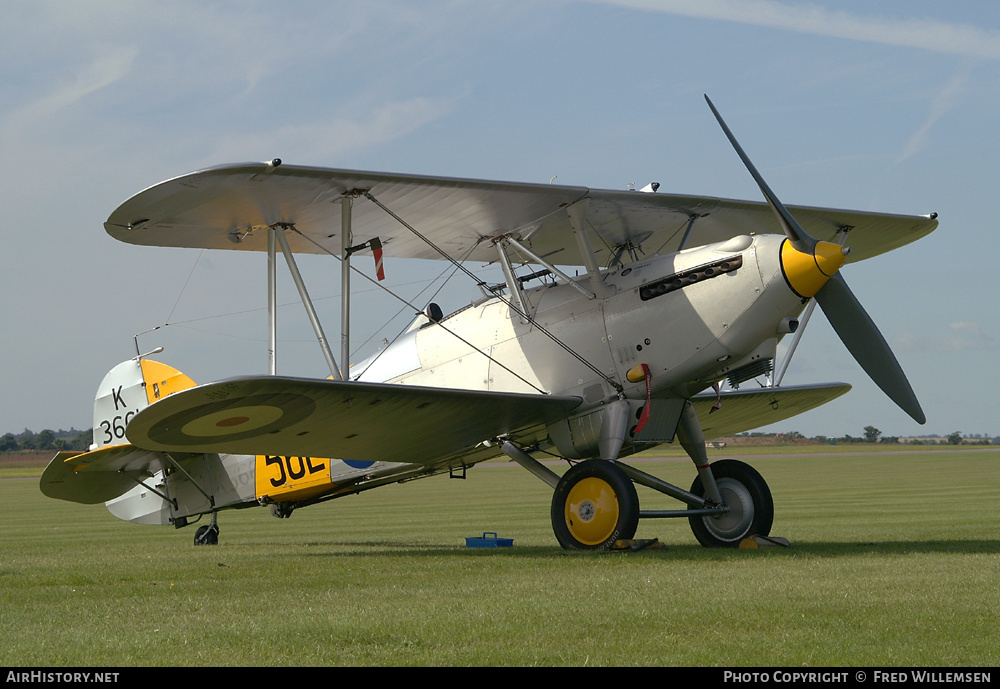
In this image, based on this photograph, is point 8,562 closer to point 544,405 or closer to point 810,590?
point 544,405

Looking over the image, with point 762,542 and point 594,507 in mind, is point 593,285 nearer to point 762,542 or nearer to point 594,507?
point 594,507

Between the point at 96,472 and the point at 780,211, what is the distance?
34.8 ft

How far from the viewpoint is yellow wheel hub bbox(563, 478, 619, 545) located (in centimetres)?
Answer: 1036

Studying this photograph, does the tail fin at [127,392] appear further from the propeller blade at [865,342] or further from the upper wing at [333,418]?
the propeller blade at [865,342]

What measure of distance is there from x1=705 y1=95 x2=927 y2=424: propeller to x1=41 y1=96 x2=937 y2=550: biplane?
0.08 feet

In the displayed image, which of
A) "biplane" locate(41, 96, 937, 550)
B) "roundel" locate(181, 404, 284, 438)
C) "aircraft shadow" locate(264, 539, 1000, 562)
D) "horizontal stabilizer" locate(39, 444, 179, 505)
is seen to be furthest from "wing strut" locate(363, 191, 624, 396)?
"horizontal stabilizer" locate(39, 444, 179, 505)

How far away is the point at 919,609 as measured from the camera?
6.19 m

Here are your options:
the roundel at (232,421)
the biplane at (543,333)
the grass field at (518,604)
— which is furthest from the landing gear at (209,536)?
the roundel at (232,421)

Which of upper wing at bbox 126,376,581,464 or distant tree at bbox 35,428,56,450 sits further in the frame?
distant tree at bbox 35,428,56,450

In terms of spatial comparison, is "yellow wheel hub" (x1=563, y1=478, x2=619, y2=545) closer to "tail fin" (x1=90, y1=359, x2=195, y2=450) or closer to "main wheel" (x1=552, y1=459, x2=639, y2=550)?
"main wheel" (x1=552, y1=459, x2=639, y2=550)

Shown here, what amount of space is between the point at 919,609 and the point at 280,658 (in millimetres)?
3860

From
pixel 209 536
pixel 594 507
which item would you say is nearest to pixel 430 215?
pixel 594 507

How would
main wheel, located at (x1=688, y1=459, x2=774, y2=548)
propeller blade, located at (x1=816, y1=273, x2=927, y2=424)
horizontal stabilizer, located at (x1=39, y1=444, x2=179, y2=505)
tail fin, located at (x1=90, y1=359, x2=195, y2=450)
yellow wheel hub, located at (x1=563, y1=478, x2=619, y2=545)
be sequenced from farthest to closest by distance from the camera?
tail fin, located at (x1=90, y1=359, x2=195, y2=450), horizontal stabilizer, located at (x1=39, y1=444, x2=179, y2=505), main wheel, located at (x1=688, y1=459, x2=774, y2=548), propeller blade, located at (x1=816, y1=273, x2=927, y2=424), yellow wheel hub, located at (x1=563, y1=478, x2=619, y2=545)
